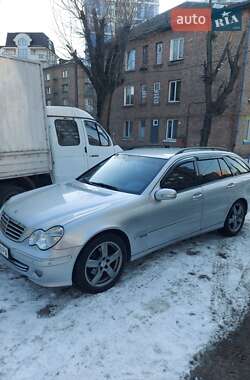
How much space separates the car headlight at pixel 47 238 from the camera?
3.05m

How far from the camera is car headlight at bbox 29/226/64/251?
3053 mm

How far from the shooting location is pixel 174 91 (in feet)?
72.7

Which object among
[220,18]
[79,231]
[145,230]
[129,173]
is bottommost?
[145,230]

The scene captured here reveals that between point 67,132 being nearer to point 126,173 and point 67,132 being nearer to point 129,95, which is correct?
point 126,173

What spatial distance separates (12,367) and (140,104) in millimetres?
23720

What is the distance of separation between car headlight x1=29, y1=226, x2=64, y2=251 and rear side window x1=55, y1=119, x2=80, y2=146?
139 inches

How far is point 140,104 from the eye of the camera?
2455 cm

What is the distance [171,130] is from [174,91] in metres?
2.76

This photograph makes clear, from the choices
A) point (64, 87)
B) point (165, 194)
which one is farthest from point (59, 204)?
point (64, 87)

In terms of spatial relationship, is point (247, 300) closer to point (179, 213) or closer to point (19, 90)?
point (179, 213)

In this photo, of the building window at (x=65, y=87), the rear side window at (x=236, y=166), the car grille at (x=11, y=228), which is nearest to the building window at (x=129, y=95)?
the building window at (x=65, y=87)

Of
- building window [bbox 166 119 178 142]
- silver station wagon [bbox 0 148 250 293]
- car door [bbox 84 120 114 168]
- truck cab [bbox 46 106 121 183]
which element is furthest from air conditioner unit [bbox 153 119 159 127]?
silver station wagon [bbox 0 148 250 293]

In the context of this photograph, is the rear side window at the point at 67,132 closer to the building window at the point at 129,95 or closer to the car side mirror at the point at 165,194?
the car side mirror at the point at 165,194

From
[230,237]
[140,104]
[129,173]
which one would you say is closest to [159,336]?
[129,173]
